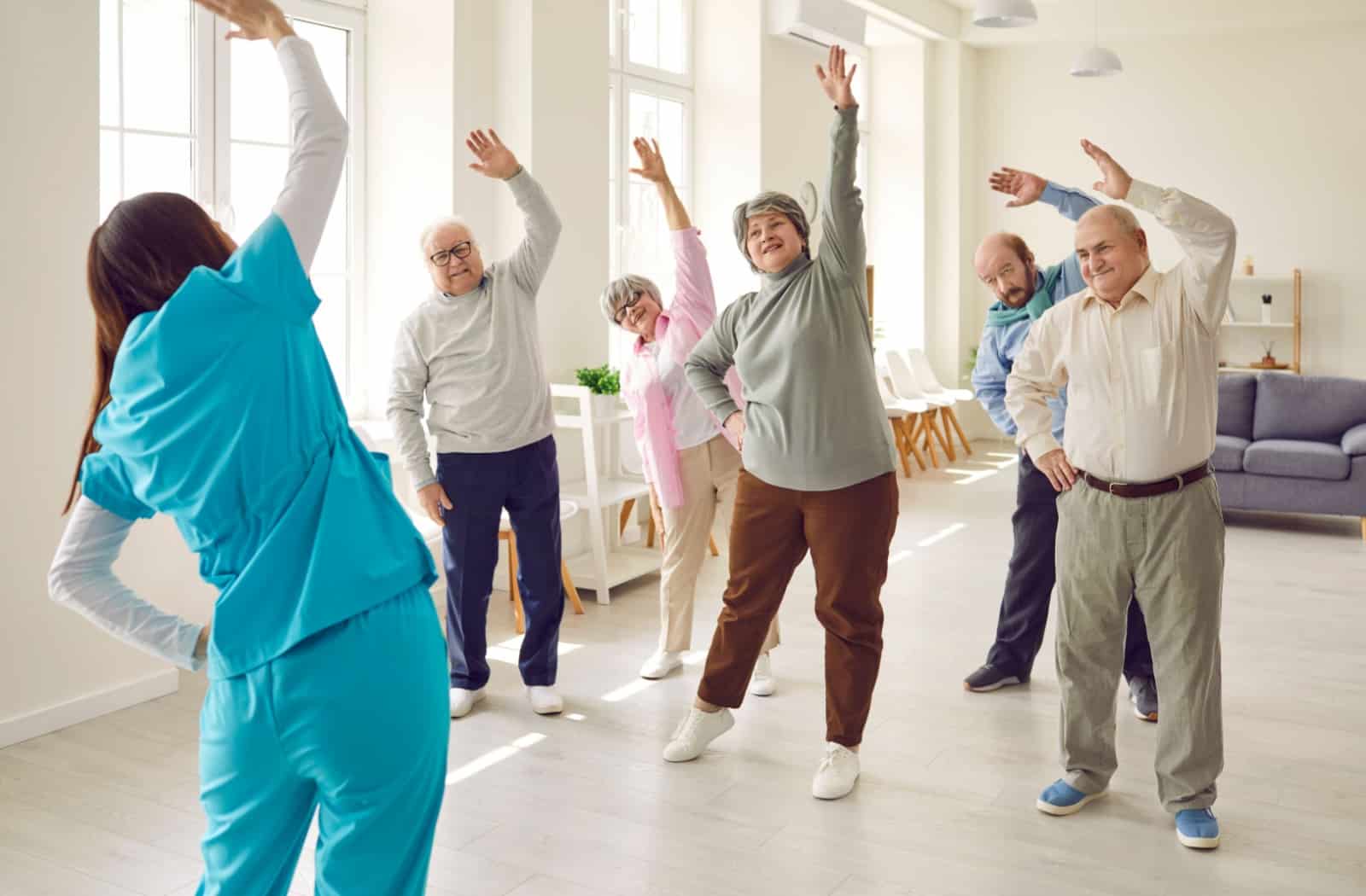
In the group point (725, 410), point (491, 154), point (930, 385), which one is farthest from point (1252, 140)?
point (491, 154)

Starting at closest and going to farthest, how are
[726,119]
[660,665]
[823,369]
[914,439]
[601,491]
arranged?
[823,369]
[660,665]
[601,491]
[726,119]
[914,439]

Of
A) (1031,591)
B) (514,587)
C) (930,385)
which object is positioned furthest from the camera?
(930,385)

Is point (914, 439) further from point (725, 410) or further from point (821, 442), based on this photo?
point (821, 442)

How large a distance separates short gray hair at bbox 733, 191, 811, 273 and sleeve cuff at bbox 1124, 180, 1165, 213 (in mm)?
791

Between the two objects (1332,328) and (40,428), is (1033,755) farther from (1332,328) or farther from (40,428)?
(1332,328)

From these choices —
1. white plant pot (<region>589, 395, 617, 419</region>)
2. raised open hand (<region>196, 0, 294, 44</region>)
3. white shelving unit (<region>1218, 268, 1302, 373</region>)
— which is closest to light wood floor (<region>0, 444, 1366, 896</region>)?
white plant pot (<region>589, 395, 617, 419</region>)

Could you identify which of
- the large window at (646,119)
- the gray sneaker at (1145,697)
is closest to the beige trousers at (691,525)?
the gray sneaker at (1145,697)

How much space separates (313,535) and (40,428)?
289 cm

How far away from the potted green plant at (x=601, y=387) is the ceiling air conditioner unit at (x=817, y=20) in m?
3.45

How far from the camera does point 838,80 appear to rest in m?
3.02

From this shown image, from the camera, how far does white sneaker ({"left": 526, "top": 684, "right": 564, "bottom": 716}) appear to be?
409 cm

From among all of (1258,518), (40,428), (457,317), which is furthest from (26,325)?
(1258,518)

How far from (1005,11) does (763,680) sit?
458cm

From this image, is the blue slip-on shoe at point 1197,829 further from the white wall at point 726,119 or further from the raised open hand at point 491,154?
the white wall at point 726,119
